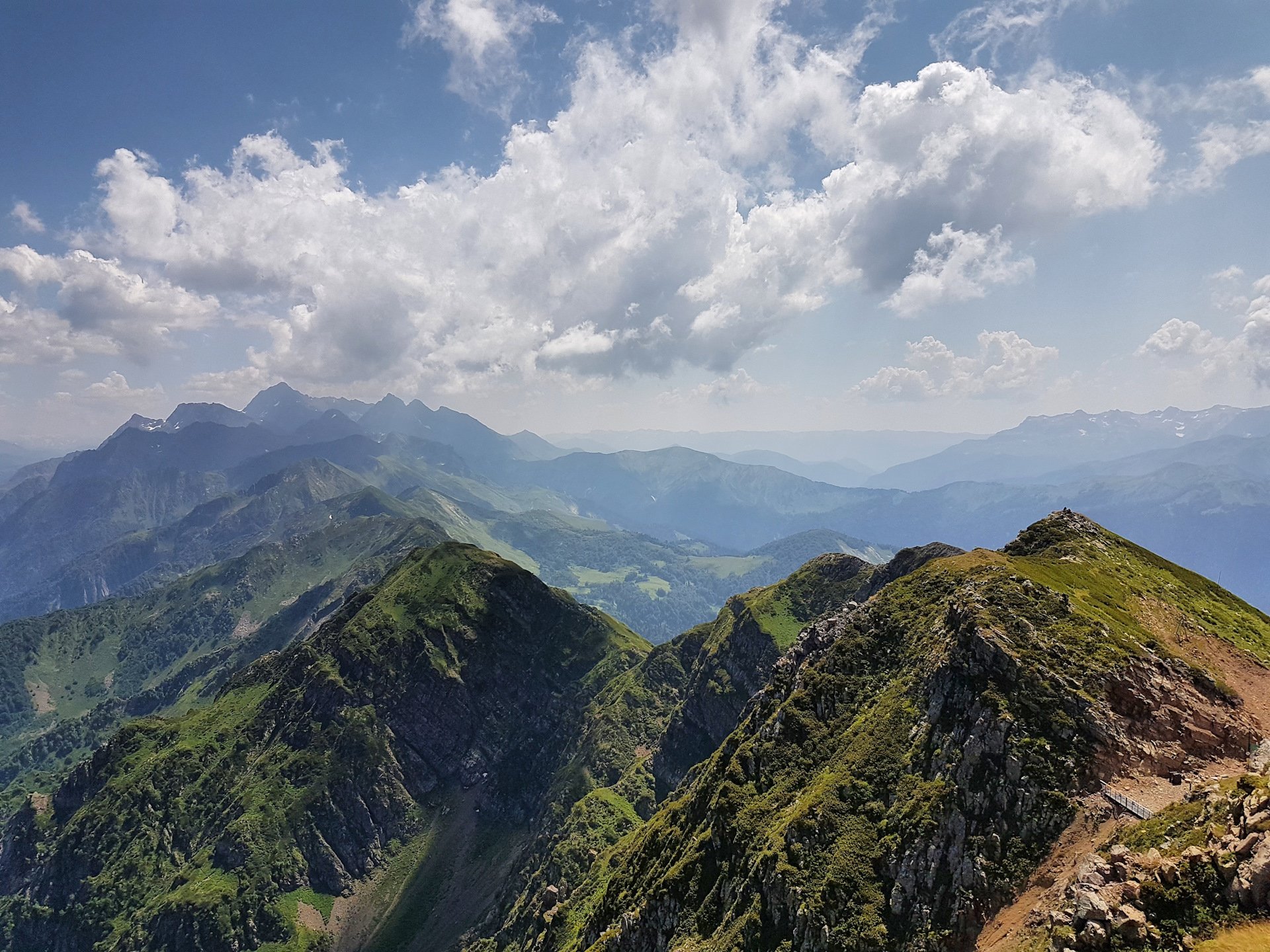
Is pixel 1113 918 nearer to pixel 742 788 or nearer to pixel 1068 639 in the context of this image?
pixel 1068 639

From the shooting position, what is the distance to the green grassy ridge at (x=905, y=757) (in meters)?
55.9

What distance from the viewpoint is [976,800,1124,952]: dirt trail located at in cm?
4569

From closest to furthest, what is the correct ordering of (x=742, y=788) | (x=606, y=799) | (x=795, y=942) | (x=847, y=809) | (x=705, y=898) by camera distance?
(x=795, y=942) < (x=847, y=809) < (x=705, y=898) < (x=742, y=788) < (x=606, y=799)

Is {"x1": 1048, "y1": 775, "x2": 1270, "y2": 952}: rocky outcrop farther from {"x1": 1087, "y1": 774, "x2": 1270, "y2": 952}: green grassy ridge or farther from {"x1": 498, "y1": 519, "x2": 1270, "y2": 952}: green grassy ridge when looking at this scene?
{"x1": 498, "y1": 519, "x2": 1270, "y2": 952}: green grassy ridge

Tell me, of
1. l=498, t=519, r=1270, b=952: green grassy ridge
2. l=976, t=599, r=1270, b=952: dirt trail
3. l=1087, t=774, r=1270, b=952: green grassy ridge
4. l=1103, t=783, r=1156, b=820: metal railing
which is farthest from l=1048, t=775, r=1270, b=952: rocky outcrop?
l=498, t=519, r=1270, b=952: green grassy ridge

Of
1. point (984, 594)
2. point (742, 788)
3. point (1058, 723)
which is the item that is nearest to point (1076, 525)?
point (984, 594)

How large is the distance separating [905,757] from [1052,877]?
20.5 m

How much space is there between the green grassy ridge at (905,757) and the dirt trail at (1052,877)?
43.3 inches

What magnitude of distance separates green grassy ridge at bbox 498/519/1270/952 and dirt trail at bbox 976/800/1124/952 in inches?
43.3

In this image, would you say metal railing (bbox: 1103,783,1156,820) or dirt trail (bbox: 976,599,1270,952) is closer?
dirt trail (bbox: 976,599,1270,952)

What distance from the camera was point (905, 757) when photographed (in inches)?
2702

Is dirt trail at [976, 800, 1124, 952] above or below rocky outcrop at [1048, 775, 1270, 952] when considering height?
below

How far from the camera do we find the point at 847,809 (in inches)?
2692

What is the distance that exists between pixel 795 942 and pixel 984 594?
46360 millimetres
